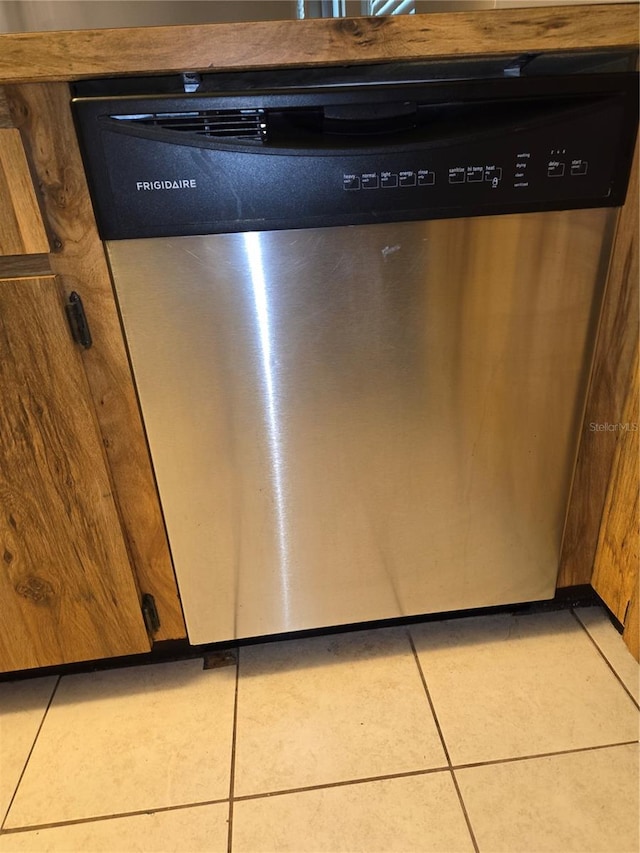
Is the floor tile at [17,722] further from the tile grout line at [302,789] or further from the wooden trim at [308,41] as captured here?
the wooden trim at [308,41]

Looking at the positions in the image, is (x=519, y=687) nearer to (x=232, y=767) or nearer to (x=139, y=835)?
(x=232, y=767)

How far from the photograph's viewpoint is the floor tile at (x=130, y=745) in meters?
0.92

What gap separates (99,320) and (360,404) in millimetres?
390

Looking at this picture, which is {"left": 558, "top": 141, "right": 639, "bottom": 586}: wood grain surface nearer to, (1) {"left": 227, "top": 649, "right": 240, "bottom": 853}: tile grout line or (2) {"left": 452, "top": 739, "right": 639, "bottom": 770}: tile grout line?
(2) {"left": 452, "top": 739, "right": 639, "bottom": 770}: tile grout line

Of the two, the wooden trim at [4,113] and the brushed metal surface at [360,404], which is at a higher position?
the wooden trim at [4,113]

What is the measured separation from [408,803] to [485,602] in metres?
0.38

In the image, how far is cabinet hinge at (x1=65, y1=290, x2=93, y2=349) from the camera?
79cm

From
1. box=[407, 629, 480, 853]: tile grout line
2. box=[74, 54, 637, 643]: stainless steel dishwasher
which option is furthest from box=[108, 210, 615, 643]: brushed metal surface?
box=[407, 629, 480, 853]: tile grout line

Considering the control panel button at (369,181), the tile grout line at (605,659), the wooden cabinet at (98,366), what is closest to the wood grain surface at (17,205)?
the wooden cabinet at (98,366)

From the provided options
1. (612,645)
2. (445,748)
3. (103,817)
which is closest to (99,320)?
(103,817)

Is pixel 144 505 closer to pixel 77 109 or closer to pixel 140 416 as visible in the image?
pixel 140 416

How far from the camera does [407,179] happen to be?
766 mm

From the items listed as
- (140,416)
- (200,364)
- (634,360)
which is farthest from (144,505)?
(634,360)

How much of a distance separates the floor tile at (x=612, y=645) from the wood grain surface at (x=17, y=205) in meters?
1.17
